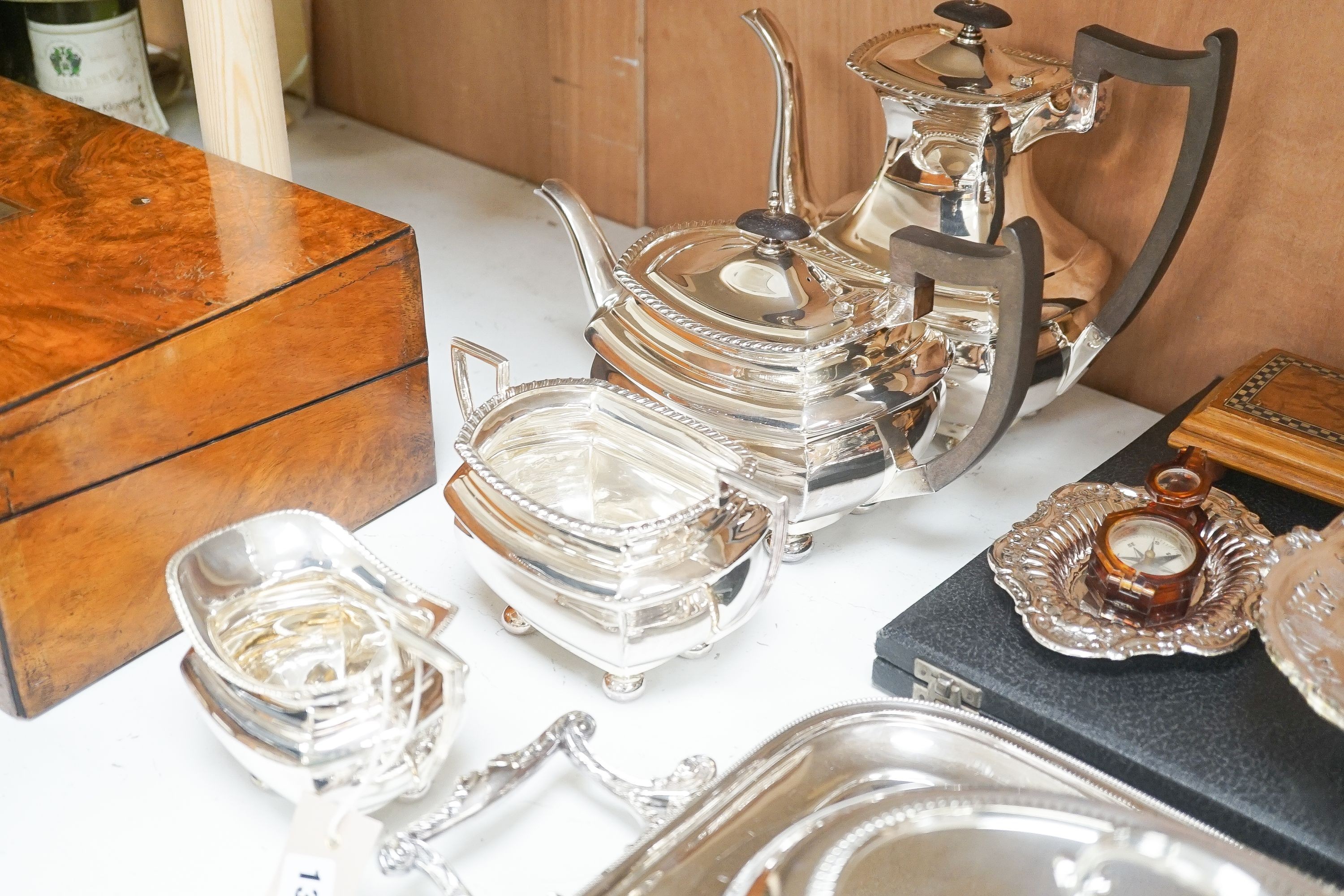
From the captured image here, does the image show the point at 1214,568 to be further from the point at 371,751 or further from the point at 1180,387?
the point at 371,751

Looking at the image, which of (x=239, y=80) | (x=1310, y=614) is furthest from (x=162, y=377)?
(x=1310, y=614)

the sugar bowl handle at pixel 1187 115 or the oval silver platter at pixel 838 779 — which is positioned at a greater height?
the sugar bowl handle at pixel 1187 115

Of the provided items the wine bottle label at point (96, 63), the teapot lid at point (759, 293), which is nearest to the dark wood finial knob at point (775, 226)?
the teapot lid at point (759, 293)

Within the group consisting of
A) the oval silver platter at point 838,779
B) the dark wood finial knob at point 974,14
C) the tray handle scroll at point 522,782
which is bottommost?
the tray handle scroll at point 522,782

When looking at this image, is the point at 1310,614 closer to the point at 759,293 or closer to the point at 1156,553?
the point at 1156,553

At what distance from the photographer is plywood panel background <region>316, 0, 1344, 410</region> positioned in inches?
27.3

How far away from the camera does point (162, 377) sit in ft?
1.81

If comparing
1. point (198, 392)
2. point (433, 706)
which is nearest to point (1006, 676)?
point (433, 706)

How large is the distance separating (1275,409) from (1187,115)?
152 mm

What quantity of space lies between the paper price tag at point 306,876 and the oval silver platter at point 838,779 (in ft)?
0.29

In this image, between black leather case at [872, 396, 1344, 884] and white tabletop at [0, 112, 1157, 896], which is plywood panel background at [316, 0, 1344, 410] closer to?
white tabletop at [0, 112, 1157, 896]

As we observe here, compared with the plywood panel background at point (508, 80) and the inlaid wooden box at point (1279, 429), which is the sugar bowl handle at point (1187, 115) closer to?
the inlaid wooden box at point (1279, 429)

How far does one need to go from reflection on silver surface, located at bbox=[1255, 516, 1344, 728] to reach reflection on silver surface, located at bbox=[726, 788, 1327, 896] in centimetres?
6

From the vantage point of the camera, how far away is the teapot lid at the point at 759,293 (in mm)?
596
